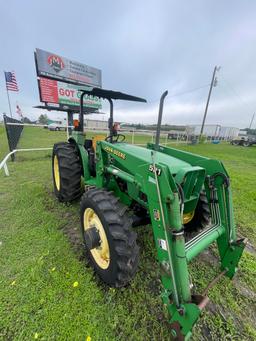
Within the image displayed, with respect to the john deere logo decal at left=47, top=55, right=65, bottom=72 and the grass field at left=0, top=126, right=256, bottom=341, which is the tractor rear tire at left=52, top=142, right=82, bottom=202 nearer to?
the grass field at left=0, top=126, right=256, bottom=341

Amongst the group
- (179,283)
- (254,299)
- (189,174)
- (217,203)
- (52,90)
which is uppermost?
(52,90)

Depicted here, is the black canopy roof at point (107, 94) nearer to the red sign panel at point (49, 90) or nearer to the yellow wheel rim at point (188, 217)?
the yellow wheel rim at point (188, 217)

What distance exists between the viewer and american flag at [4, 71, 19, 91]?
1412 cm

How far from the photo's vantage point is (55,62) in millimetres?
11359

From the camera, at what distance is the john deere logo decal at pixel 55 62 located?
36.3ft

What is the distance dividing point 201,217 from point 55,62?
43.5ft

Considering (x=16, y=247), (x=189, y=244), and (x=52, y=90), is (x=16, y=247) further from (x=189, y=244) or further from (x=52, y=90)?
(x=52, y=90)

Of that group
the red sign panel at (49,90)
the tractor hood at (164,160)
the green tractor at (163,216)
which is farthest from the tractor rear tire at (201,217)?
the red sign panel at (49,90)

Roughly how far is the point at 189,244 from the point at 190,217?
0.83 m

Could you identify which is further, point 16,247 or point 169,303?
point 16,247

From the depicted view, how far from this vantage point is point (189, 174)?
180 cm

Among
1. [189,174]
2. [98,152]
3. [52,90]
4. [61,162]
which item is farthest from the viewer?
[52,90]

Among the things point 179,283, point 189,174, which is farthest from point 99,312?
point 189,174

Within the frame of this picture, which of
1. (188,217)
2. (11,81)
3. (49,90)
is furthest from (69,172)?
(11,81)
